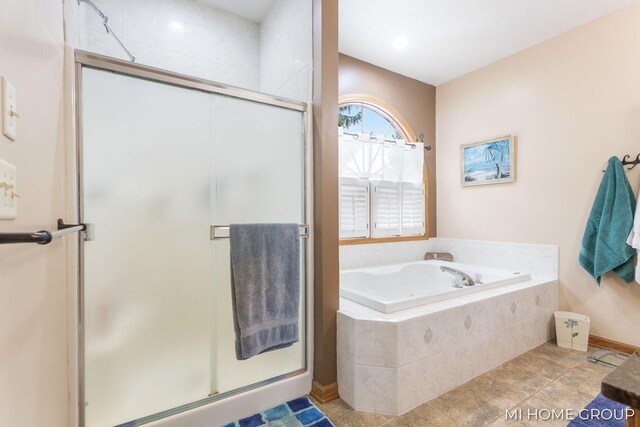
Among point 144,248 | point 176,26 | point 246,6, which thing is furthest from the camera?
point 246,6

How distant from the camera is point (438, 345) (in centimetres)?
183

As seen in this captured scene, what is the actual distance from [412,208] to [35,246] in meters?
3.16

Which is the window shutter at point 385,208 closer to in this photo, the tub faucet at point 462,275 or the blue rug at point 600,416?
the tub faucet at point 462,275

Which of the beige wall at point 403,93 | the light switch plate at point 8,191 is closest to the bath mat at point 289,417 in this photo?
the light switch plate at point 8,191

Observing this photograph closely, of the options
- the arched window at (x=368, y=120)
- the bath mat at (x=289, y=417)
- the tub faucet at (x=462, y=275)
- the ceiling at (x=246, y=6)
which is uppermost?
the ceiling at (x=246, y=6)

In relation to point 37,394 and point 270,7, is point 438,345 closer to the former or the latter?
point 37,394

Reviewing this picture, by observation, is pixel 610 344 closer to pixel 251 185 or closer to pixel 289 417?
pixel 289 417

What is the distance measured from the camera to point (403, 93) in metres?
3.42

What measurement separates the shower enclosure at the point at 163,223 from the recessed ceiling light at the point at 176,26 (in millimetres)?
1164

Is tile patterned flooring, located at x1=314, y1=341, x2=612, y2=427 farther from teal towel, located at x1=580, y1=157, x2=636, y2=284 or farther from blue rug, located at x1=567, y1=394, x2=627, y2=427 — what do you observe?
teal towel, located at x1=580, y1=157, x2=636, y2=284

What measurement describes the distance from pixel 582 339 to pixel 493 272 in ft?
2.60

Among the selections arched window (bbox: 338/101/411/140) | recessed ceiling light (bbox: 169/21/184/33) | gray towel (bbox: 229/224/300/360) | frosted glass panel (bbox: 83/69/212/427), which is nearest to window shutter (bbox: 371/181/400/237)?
arched window (bbox: 338/101/411/140)

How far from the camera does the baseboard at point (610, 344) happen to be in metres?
2.36

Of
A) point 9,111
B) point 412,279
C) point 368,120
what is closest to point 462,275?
point 412,279
